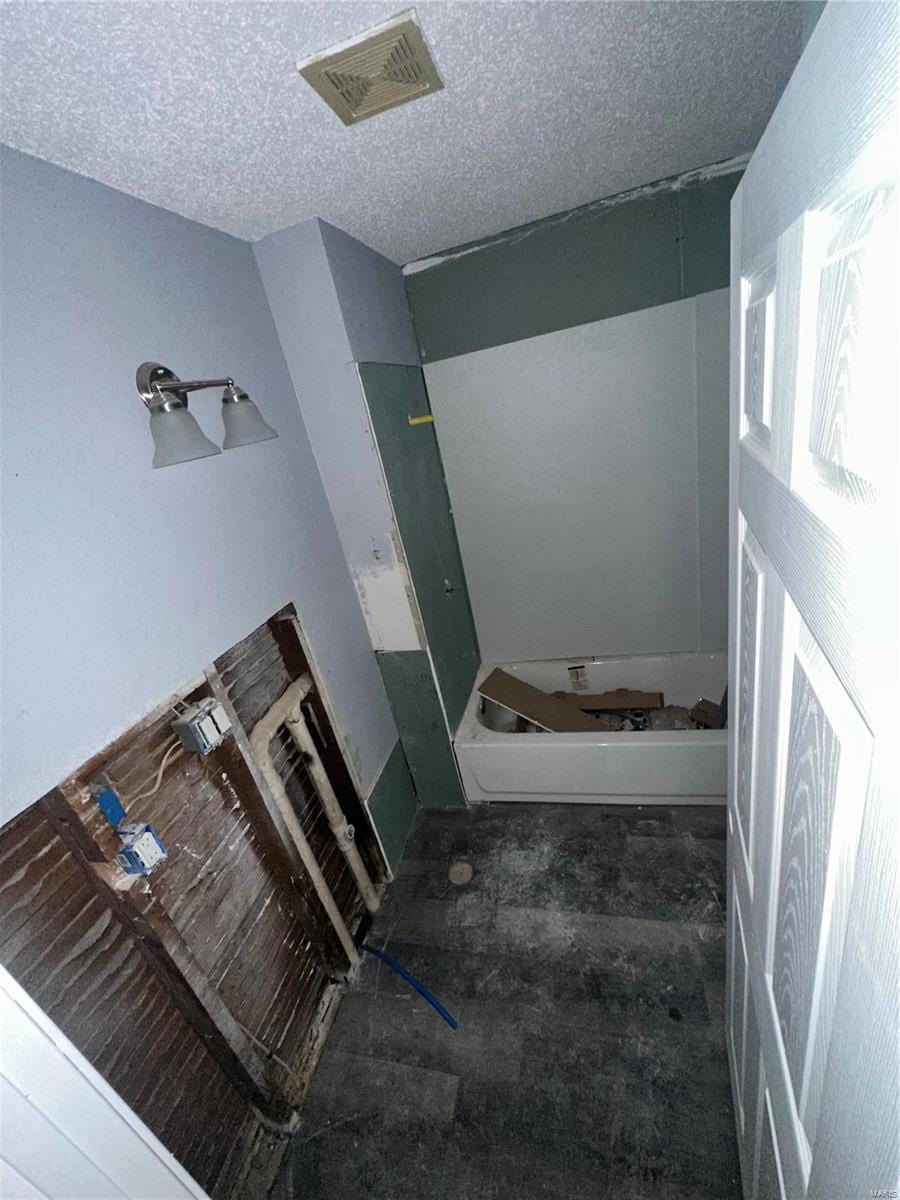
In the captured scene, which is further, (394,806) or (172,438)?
(394,806)

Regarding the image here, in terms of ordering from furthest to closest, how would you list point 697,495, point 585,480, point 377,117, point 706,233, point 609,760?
1. point 585,480
2. point 697,495
3. point 609,760
4. point 706,233
5. point 377,117

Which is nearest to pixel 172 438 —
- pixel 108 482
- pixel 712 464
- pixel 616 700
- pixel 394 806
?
pixel 108 482

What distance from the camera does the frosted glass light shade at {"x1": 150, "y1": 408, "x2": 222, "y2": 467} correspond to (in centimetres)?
103

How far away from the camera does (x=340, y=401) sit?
170 centimetres

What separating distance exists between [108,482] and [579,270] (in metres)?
1.97

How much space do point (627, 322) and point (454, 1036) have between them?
2.79m

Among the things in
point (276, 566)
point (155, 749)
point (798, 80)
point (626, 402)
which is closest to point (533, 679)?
point (626, 402)

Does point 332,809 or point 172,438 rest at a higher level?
point 172,438

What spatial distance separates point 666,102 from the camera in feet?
4.14

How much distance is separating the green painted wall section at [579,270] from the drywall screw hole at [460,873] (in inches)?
92.7

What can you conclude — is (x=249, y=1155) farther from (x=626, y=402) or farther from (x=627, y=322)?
(x=627, y=322)

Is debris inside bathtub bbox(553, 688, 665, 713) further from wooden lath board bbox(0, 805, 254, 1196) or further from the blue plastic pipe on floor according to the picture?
wooden lath board bbox(0, 805, 254, 1196)

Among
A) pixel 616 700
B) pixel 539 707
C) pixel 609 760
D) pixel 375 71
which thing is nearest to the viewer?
pixel 375 71

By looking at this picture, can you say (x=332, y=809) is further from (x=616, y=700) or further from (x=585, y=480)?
(x=585, y=480)
